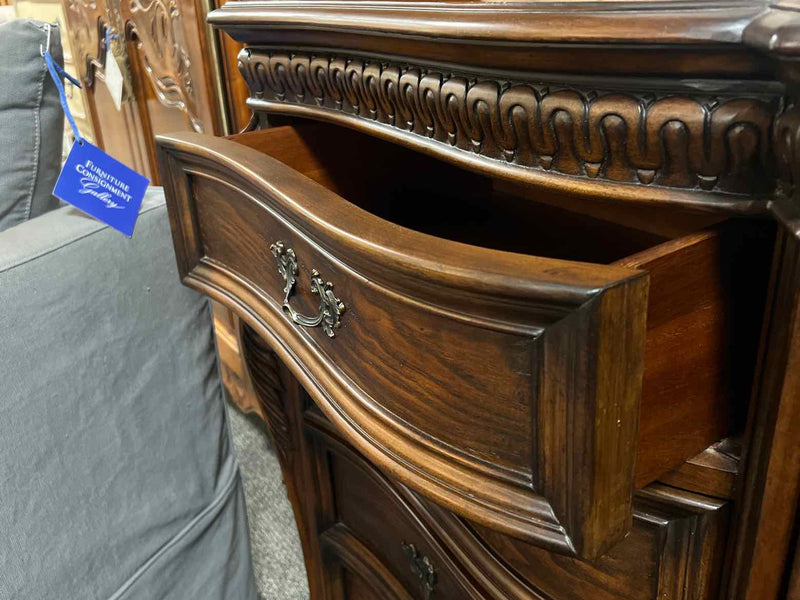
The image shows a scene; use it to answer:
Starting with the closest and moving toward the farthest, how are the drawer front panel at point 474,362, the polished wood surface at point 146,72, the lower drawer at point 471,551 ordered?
the drawer front panel at point 474,362 → the lower drawer at point 471,551 → the polished wood surface at point 146,72

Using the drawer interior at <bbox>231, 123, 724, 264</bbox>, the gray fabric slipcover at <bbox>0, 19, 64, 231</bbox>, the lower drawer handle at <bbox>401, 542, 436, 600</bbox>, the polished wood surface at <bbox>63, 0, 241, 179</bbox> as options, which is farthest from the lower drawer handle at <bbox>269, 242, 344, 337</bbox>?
the polished wood surface at <bbox>63, 0, 241, 179</bbox>

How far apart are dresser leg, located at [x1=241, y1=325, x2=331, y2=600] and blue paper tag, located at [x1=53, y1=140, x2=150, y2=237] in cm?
17

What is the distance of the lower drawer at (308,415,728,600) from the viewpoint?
376 millimetres

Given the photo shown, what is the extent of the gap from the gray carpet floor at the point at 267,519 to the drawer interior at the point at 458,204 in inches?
28.1

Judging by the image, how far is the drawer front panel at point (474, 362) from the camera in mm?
266

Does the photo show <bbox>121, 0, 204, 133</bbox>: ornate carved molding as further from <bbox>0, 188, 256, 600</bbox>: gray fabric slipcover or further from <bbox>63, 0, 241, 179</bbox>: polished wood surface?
<bbox>0, 188, 256, 600</bbox>: gray fabric slipcover

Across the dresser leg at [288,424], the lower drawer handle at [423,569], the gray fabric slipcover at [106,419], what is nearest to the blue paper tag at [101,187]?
the gray fabric slipcover at [106,419]

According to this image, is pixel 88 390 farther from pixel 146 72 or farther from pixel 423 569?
pixel 146 72

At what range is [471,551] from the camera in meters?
0.52

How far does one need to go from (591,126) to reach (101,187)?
0.56 metres

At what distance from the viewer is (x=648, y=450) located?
0.33 meters

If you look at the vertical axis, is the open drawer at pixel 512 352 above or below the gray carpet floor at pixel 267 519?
above

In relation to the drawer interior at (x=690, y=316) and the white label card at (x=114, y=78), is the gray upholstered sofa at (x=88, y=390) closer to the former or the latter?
the white label card at (x=114, y=78)

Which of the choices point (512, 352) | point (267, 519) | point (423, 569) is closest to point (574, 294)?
point (512, 352)
